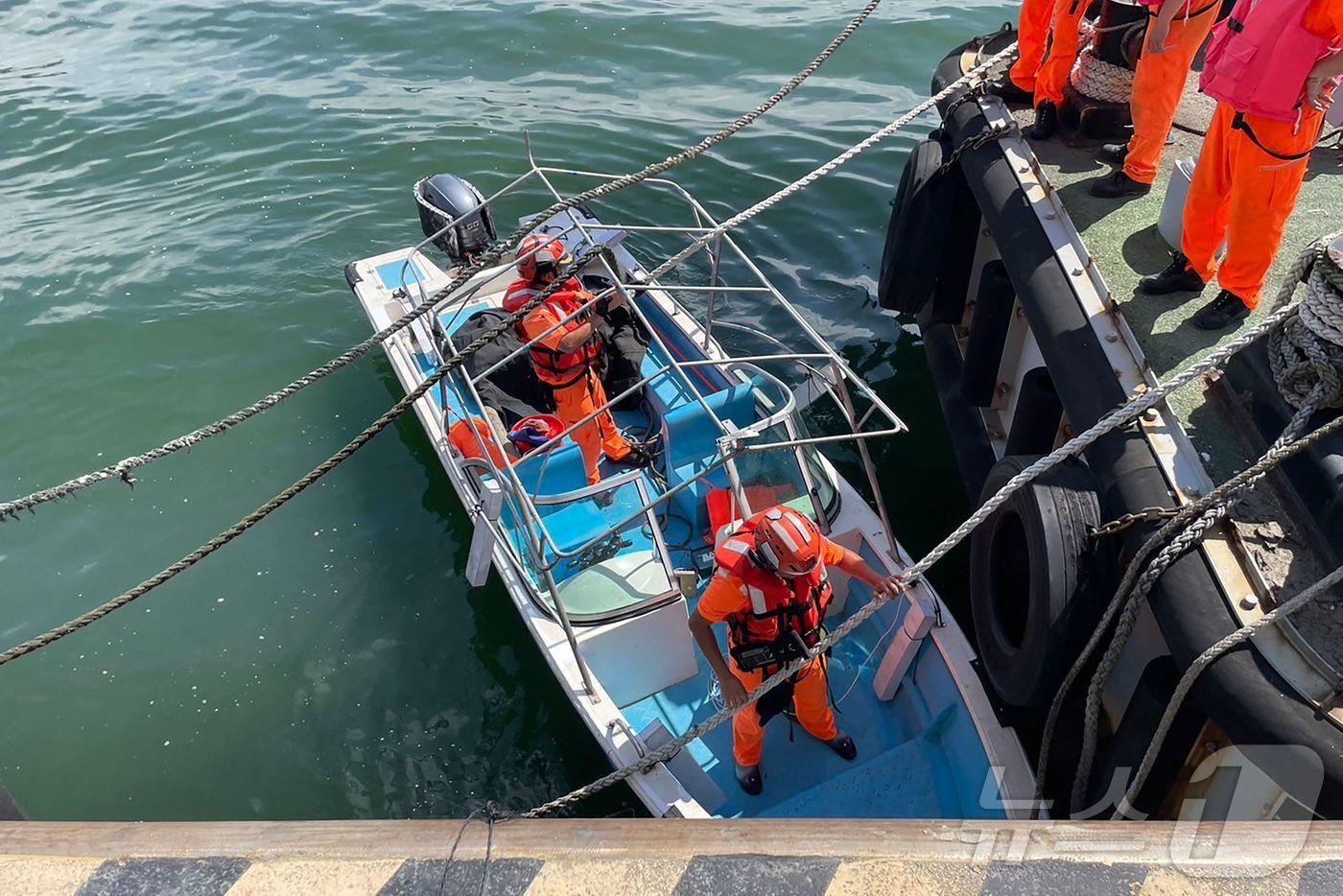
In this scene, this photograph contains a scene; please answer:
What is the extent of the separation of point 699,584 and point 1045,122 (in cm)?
349

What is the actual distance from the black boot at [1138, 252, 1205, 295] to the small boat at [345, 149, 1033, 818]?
139cm

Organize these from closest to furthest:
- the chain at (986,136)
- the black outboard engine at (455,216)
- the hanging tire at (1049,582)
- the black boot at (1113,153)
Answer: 1. the hanging tire at (1049,582)
2. the black boot at (1113,153)
3. the chain at (986,136)
4. the black outboard engine at (455,216)

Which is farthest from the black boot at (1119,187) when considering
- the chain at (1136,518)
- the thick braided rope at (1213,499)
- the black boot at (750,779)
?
the black boot at (750,779)

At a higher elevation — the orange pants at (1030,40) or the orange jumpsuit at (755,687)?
the orange pants at (1030,40)

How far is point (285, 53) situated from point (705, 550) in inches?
393

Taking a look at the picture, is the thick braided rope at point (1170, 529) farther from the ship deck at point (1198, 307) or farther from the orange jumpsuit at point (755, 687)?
the orange jumpsuit at point (755, 687)

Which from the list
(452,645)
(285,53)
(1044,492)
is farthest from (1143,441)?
(285,53)

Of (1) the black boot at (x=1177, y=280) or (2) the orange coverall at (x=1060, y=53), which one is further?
(2) the orange coverall at (x=1060, y=53)

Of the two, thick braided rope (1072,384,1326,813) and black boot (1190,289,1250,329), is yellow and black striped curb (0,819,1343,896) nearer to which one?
thick braided rope (1072,384,1326,813)

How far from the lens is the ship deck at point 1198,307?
9.21 ft

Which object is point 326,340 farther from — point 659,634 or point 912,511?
point 912,511

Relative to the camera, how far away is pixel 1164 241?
174 inches

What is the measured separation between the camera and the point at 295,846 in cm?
194

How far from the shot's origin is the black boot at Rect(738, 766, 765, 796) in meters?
4.07
